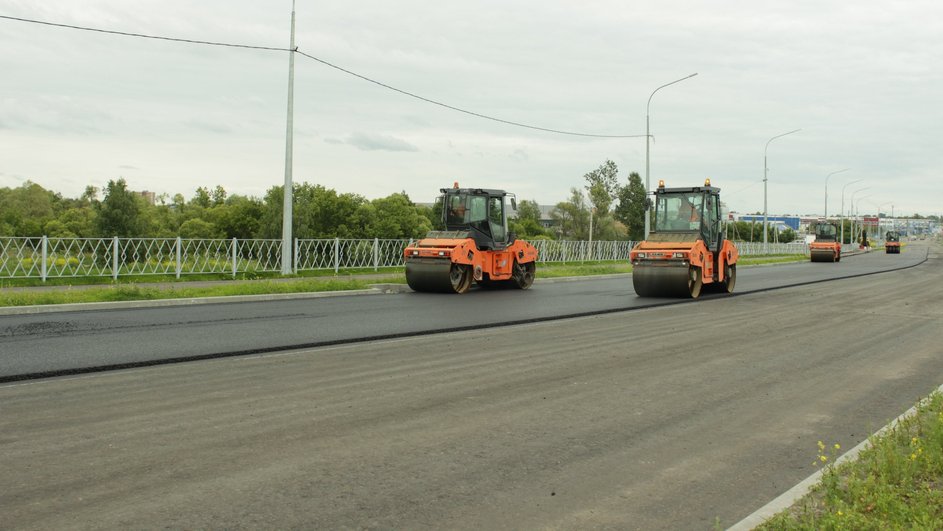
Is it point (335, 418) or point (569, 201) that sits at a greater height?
point (569, 201)

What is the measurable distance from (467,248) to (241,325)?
817 centimetres

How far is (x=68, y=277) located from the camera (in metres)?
21.0

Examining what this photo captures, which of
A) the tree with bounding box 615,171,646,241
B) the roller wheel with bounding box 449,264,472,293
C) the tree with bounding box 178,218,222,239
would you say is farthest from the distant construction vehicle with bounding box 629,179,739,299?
the tree with bounding box 178,218,222,239

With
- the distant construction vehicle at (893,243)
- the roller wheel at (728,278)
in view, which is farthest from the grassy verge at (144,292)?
the distant construction vehicle at (893,243)

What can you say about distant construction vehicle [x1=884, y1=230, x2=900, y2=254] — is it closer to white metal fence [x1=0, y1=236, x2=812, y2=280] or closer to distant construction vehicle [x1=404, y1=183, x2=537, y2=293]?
white metal fence [x1=0, y1=236, x2=812, y2=280]

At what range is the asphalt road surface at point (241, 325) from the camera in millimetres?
9234

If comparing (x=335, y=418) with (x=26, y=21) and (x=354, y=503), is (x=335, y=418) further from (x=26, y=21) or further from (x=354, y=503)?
(x=26, y=21)

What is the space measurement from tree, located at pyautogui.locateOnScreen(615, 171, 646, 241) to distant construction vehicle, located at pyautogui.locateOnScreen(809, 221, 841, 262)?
42.4 meters

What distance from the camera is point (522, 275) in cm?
2242

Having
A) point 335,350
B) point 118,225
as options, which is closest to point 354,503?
point 335,350

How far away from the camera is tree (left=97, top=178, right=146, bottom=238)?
64.4 m

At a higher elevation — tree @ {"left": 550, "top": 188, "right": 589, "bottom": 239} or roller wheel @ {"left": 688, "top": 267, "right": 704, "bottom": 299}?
tree @ {"left": 550, "top": 188, "right": 589, "bottom": 239}

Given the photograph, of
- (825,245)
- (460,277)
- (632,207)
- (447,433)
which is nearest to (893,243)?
(632,207)

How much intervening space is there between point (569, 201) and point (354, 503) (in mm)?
95658
